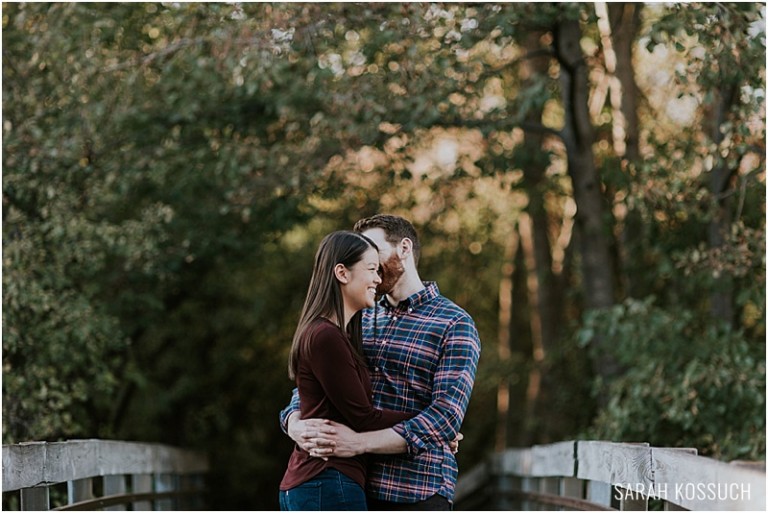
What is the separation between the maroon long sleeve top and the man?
0.05 metres

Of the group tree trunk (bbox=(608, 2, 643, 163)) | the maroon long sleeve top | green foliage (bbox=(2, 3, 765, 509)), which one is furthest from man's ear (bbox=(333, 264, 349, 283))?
tree trunk (bbox=(608, 2, 643, 163))

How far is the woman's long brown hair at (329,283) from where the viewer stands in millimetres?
4406

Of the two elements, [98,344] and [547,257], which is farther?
[547,257]

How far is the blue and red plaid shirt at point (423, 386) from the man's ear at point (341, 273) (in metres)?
0.40

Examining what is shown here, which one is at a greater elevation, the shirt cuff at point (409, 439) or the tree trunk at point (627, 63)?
the tree trunk at point (627, 63)

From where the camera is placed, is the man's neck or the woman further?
the man's neck

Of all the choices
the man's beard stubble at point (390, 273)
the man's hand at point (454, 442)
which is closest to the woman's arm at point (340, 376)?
the man's hand at point (454, 442)

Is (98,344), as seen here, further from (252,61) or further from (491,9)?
(491,9)

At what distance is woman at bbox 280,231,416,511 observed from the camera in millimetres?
4262

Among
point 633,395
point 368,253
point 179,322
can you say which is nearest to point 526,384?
point 179,322

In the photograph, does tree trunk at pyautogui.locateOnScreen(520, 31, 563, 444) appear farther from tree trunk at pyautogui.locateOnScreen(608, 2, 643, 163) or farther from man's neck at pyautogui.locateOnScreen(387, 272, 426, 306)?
man's neck at pyautogui.locateOnScreen(387, 272, 426, 306)

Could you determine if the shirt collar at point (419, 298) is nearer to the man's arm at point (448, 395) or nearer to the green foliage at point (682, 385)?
the man's arm at point (448, 395)

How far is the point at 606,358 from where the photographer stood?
11.0 meters

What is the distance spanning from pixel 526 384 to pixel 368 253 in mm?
11591
